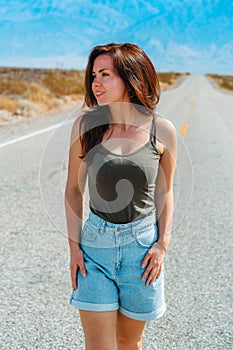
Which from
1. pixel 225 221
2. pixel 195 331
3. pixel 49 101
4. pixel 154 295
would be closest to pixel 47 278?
pixel 195 331

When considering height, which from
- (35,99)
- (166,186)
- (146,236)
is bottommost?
(35,99)

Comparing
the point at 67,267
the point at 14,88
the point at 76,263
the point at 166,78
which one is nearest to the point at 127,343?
the point at 76,263

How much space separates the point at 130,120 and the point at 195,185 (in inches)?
217

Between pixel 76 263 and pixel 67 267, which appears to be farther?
pixel 67 267

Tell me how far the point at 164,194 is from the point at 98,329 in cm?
61

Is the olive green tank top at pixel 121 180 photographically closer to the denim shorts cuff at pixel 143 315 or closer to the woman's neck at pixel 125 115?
the woman's neck at pixel 125 115

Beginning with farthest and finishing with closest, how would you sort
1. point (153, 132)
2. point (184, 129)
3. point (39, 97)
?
point (39, 97) → point (184, 129) → point (153, 132)

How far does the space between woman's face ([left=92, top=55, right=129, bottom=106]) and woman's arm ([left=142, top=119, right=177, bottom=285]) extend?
22 centimetres

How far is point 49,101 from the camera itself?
2108 cm

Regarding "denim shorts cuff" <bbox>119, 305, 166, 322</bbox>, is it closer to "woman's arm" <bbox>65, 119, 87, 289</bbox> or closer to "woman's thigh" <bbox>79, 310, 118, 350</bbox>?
"woman's thigh" <bbox>79, 310, 118, 350</bbox>

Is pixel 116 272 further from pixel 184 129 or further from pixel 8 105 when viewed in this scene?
pixel 8 105

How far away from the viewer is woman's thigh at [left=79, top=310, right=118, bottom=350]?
6.71 feet

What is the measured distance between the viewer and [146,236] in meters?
2.12

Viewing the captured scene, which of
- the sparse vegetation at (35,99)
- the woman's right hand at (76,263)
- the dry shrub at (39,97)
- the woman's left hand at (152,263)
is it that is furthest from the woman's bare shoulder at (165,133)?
the dry shrub at (39,97)
